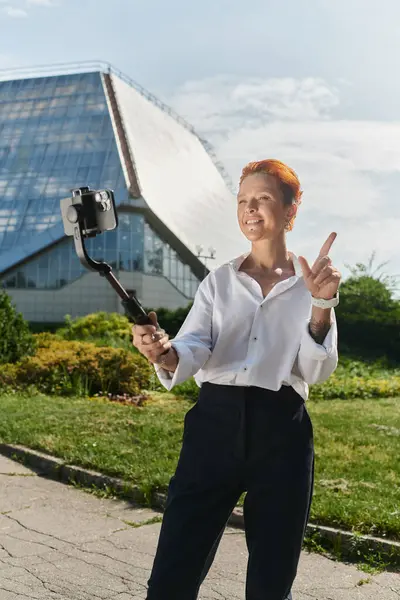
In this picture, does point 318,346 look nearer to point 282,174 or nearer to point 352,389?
point 282,174

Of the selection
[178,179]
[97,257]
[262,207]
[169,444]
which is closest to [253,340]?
[262,207]

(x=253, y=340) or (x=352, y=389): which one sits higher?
(x=253, y=340)

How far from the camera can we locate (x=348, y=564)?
194 inches

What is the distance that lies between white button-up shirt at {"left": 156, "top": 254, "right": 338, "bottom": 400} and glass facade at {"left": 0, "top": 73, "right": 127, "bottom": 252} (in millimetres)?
37271

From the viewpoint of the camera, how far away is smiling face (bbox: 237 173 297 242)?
3.05 meters

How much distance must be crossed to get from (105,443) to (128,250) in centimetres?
3331

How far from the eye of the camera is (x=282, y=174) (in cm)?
306

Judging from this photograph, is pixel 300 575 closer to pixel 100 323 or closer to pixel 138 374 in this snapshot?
pixel 138 374

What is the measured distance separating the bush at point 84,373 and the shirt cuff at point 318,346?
9755mm

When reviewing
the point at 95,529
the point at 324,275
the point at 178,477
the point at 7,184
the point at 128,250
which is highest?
the point at 7,184

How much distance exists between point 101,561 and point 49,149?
40046 millimetres

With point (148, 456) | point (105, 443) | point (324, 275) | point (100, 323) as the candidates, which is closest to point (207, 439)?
point (324, 275)

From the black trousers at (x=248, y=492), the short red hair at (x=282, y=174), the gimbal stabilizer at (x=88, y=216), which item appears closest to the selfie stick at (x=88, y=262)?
the gimbal stabilizer at (x=88, y=216)

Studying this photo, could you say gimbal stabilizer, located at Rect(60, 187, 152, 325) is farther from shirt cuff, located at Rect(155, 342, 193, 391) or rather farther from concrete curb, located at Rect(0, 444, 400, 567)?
concrete curb, located at Rect(0, 444, 400, 567)
